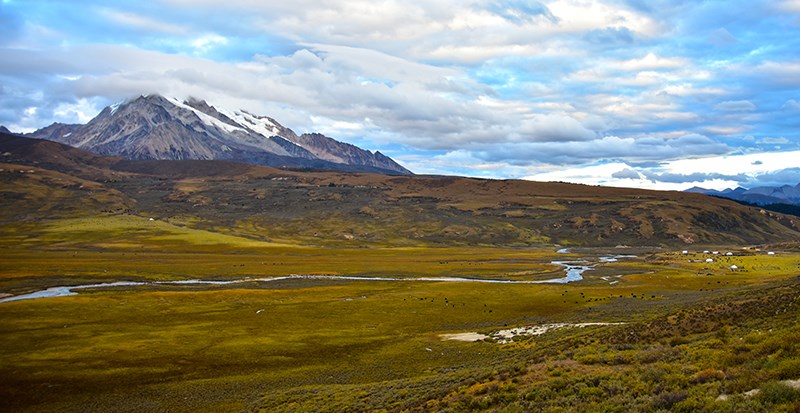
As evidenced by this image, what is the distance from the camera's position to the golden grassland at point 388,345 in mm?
25188

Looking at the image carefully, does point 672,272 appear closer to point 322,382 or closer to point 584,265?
point 584,265

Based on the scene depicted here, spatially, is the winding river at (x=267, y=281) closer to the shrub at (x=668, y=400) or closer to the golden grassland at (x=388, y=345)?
the golden grassland at (x=388, y=345)

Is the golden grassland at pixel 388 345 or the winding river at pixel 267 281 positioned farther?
the winding river at pixel 267 281

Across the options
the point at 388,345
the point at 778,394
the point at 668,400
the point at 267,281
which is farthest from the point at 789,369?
the point at 267,281

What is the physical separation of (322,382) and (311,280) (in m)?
78.2

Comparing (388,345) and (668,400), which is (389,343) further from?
(668,400)

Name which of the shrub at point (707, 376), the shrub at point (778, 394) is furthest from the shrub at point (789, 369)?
the shrub at point (707, 376)

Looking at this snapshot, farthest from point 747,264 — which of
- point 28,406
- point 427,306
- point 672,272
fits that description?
point 28,406

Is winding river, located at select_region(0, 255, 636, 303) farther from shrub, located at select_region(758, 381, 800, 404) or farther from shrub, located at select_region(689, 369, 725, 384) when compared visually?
shrub, located at select_region(758, 381, 800, 404)

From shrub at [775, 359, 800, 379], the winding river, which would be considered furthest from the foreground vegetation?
the winding river

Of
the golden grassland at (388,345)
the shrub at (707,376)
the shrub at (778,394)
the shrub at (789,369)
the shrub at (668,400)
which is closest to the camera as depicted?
the shrub at (778,394)

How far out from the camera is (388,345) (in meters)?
59.6

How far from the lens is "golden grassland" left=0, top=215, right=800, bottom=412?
2519cm

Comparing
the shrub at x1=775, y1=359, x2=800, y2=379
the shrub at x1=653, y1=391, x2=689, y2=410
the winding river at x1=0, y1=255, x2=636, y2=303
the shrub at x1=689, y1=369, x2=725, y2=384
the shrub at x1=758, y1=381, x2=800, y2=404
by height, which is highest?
the shrub at x1=775, y1=359, x2=800, y2=379
